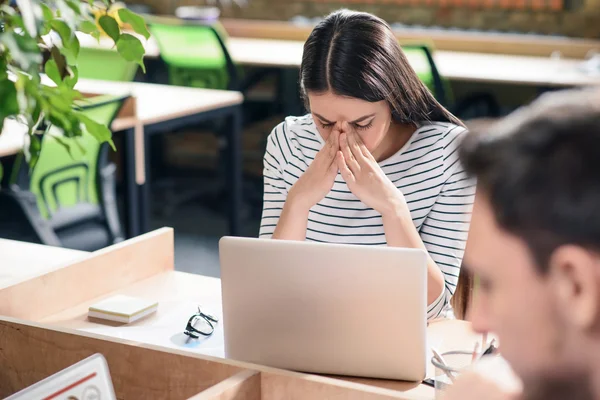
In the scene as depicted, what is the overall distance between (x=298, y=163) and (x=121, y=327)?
58 cm

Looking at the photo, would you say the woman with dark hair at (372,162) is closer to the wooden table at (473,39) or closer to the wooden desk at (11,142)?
the wooden desk at (11,142)

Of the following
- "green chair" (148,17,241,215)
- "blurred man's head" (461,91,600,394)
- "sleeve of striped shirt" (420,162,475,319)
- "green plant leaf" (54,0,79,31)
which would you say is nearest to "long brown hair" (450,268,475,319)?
"sleeve of striped shirt" (420,162,475,319)

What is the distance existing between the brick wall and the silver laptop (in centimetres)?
409

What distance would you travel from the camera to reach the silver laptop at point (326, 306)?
121 centimetres

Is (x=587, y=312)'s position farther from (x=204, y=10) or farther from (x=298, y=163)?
(x=204, y=10)

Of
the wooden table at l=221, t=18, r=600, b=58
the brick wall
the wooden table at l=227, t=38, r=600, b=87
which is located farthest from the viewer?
the brick wall

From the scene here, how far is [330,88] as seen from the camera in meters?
1.71

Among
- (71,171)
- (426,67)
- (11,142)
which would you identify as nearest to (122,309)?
(71,171)

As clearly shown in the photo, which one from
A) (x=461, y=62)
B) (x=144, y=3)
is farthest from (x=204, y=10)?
(x=461, y=62)

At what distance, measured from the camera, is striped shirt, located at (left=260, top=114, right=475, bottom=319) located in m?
1.77

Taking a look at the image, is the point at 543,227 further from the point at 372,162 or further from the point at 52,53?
the point at 372,162

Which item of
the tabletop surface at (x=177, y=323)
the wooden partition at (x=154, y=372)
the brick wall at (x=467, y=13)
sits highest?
the brick wall at (x=467, y=13)

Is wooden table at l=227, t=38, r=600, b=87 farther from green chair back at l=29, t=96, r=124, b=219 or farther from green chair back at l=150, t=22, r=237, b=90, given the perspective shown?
green chair back at l=29, t=96, r=124, b=219

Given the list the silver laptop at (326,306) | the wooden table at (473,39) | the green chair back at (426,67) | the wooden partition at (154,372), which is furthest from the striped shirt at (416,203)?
the wooden table at (473,39)
